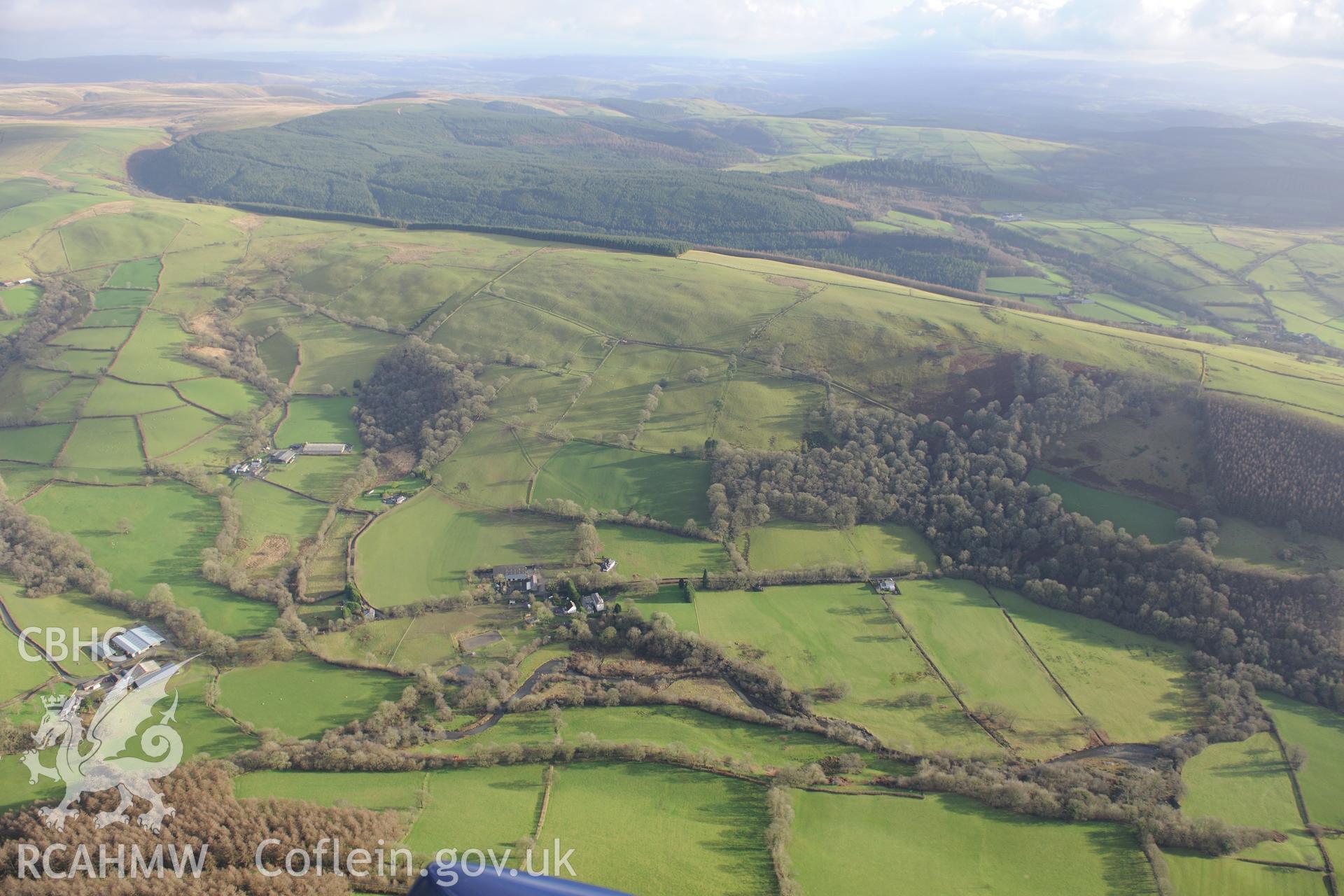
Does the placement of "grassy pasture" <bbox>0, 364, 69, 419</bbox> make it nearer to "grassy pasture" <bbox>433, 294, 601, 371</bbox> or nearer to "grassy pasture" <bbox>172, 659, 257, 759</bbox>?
"grassy pasture" <bbox>433, 294, 601, 371</bbox>

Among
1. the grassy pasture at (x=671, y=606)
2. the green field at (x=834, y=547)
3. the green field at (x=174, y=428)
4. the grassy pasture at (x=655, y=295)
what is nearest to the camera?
the grassy pasture at (x=671, y=606)

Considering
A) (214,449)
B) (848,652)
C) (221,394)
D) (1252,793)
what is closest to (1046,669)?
(1252,793)

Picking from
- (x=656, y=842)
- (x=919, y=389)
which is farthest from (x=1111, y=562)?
(x=656, y=842)

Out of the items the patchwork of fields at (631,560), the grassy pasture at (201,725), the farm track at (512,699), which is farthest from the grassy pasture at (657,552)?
the grassy pasture at (201,725)

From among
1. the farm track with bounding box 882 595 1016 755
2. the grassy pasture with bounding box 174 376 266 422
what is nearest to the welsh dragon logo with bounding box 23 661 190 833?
the grassy pasture with bounding box 174 376 266 422

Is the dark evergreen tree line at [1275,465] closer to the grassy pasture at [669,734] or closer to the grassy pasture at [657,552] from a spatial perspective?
the grassy pasture at [669,734]

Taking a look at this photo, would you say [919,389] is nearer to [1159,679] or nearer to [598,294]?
[1159,679]
